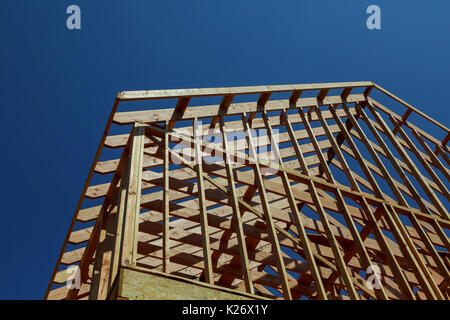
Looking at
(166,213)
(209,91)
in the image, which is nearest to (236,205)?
(166,213)

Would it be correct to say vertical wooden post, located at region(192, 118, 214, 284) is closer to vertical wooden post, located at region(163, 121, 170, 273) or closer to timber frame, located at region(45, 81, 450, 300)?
timber frame, located at region(45, 81, 450, 300)

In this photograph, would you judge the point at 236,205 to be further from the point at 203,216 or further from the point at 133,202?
the point at 133,202

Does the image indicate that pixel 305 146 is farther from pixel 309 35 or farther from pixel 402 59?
pixel 402 59


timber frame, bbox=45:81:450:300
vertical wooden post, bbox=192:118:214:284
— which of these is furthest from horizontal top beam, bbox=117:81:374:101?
vertical wooden post, bbox=192:118:214:284

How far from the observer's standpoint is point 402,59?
19.0m

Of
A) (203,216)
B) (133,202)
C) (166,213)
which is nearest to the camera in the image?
(133,202)

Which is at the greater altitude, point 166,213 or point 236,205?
point 236,205

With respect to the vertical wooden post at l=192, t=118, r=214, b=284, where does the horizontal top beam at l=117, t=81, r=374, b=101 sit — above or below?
above

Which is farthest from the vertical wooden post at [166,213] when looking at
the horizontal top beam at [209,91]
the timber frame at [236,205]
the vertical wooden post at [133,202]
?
the horizontal top beam at [209,91]

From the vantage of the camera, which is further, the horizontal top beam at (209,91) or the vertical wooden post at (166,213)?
the horizontal top beam at (209,91)

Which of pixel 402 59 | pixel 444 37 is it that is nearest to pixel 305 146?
pixel 402 59

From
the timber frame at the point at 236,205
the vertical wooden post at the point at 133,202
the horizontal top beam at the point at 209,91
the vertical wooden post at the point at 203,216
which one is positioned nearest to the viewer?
the vertical wooden post at the point at 133,202

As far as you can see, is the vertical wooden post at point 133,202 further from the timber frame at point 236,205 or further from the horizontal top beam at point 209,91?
the horizontal top beam at point 209,91

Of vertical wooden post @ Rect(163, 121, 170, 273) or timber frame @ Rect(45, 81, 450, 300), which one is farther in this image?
timber frame @ Rect(45, 81, 450, 300)
